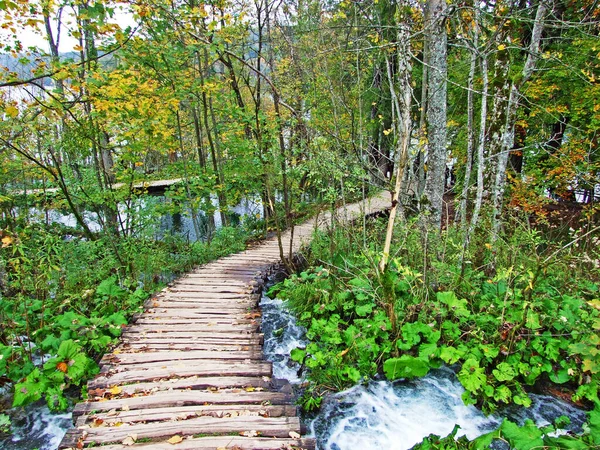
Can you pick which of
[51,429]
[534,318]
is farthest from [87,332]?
[534,318]

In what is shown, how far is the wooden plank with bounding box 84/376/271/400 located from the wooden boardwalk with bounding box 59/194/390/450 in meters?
0.01

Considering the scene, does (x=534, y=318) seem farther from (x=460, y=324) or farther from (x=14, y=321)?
(x=14, y=321)

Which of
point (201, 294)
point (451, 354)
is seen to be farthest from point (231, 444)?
point (201, 294)

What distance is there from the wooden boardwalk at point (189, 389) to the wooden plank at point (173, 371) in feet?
0.04

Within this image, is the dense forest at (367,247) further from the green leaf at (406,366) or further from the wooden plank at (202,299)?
the wooden plank at (202,299)

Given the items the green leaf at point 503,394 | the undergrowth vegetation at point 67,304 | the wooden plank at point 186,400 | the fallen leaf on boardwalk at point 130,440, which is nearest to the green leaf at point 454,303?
the green leaf at point 503,394

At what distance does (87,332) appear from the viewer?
430cm

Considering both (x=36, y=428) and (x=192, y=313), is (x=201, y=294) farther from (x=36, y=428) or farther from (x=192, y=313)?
(x=36, y=428)

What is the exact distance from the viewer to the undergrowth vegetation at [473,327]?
12.8ft

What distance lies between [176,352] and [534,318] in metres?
4.31

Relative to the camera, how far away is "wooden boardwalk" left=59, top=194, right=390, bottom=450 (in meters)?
2.77

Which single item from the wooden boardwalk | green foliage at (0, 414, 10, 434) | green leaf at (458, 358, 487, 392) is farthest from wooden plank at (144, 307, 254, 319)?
green leaf at (458, 358, 487, 392)

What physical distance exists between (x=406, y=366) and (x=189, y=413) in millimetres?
2689

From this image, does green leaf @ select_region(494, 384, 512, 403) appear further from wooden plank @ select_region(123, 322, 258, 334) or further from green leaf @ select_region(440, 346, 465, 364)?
wooden plank @ select_region(123, 322, 258, 334)
